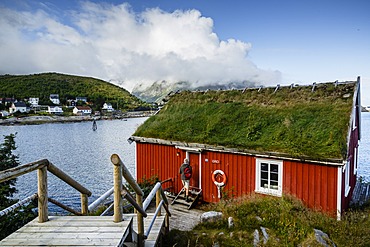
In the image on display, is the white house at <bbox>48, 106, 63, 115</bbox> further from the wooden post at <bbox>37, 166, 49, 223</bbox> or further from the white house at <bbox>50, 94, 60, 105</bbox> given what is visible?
the wooden post at <bbox>37, 166, 49, 223</bbox>

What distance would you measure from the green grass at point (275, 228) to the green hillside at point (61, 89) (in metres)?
141

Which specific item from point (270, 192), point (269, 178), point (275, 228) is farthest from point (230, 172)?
point (275, 228)

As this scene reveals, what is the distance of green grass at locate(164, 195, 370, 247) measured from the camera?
21.0ft

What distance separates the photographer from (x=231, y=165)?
37.2 ft

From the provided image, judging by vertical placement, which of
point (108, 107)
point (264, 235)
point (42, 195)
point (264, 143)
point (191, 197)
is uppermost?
point (108, 107)

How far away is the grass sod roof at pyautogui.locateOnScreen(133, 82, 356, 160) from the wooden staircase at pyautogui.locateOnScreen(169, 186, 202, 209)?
2290mm

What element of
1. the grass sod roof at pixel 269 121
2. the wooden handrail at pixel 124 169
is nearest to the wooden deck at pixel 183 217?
the grass sod roof at pixel 269 121

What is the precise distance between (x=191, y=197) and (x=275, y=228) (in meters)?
5.45

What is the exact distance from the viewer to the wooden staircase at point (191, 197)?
1174 cm

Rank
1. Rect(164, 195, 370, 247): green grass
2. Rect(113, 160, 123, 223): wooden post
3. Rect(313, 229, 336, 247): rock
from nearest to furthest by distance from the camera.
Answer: Rect(113, 160, 123, 223): wooden post, Rect(313, 229, 336, 247): rock, Rect(164, 195, 370, 247): green grass

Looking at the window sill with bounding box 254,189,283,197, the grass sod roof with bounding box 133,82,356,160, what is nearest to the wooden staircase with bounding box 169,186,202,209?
the grass sod roof with bounding box 133,82,356,160

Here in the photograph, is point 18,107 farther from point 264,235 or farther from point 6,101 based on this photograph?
point 264,235

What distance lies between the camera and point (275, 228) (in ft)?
23.3

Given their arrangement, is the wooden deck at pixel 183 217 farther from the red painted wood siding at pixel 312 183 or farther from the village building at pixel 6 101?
the village building at pixel 6 101
